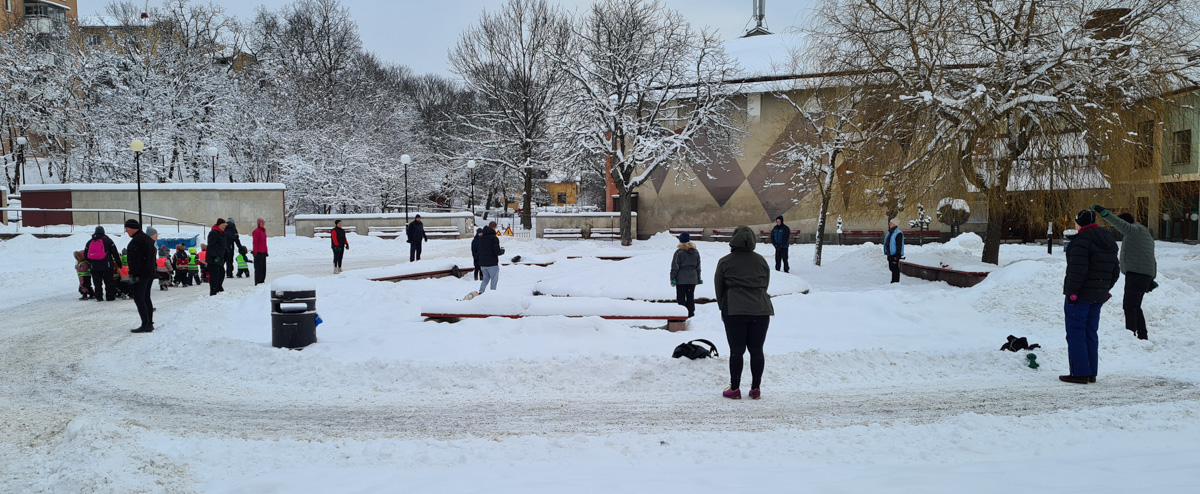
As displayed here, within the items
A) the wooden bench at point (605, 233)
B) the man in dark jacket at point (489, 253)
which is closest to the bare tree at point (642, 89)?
the wooden bench at point (605, 233)

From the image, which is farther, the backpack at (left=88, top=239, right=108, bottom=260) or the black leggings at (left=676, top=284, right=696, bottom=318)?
the backpack at (left=88, top=239, right=108, bottom=260)

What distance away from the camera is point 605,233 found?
35875mm

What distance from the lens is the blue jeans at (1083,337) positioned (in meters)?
6.91

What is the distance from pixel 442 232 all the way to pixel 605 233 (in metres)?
7.75

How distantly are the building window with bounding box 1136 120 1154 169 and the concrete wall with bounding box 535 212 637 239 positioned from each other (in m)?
23.3

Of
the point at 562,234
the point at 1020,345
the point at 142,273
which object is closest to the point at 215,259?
the point at 142,273

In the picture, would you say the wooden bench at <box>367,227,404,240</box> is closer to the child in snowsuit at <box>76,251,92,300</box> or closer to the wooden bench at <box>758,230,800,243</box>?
the wooden bench at <box>758,230,800,243</box>

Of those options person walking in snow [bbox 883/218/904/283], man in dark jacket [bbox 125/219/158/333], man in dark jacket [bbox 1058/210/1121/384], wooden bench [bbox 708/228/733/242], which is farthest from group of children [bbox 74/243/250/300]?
wooden bench [bbox 708/228/733/242]

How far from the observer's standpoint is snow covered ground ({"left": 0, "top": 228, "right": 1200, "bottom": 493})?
14.3ft

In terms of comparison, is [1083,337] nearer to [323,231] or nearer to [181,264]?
[181,264]

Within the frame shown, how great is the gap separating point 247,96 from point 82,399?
38.6m

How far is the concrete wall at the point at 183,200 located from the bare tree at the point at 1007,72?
2460cm

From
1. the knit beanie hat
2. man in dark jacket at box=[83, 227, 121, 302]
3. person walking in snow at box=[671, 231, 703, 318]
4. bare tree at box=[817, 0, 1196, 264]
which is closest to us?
the knit beanie hat

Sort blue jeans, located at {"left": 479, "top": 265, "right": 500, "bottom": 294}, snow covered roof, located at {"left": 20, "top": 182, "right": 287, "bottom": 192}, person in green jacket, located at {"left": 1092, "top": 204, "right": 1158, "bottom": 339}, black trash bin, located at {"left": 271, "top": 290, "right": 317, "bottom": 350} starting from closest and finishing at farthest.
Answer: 1. black trash bin, located at {"left": 271, "top": 290, "right": 317, "bottom": 350}
2. person in green jacket, located at {"left": 1092, "top": 204, "right": 1158, "bottom": 339}
3. blue jeans, located at {"left": 479, "top": 265, "right": 500, "bottom": 294}
4. snow covered roof, located at {"left": 20, "top": 182, "right": 287, "bottom": 192}
